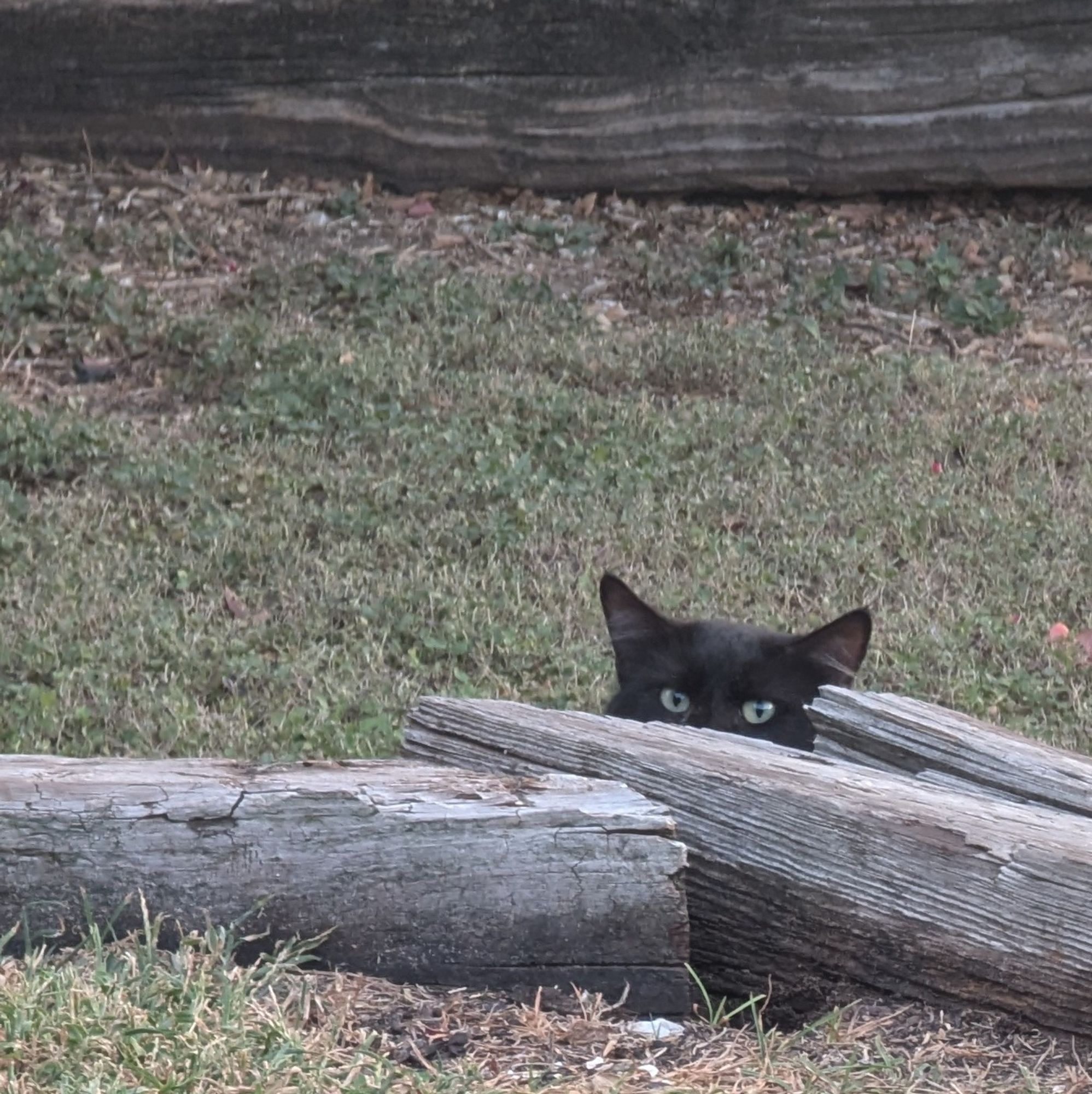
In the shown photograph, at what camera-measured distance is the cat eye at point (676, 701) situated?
4.00 meters

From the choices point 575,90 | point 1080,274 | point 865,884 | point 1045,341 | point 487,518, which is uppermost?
point 575,90

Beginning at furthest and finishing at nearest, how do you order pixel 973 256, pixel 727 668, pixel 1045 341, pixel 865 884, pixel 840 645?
pixel 973 256 < pixel 1045 341 < pixel 727 668 < pixel 840 645 < pixel 865 884

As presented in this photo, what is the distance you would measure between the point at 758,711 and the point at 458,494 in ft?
8.61

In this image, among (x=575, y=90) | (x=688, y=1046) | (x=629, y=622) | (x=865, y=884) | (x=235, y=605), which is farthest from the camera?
(x=575, y=90)

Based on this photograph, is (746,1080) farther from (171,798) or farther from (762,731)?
(762,731)

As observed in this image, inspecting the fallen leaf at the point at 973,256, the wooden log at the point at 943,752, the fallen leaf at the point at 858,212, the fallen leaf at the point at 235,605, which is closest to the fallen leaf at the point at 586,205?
the fallen leaf at the point at 858,212

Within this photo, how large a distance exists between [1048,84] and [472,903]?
748 centimetres

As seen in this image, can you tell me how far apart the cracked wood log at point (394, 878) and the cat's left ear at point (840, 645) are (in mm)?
1475

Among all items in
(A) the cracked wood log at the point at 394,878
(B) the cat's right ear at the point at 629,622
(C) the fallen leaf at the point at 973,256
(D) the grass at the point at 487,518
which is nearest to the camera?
(A) the cracked wood log at the point at 394,878

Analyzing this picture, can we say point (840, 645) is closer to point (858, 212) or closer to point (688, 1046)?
point (688, 1046)

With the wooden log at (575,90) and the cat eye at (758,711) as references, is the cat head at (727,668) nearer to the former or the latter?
the cat eye at (758,711)

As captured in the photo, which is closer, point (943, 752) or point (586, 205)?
point (943, 752)

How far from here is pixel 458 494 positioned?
634 centimetres

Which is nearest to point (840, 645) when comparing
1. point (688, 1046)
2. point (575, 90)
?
point (688, 1046)
